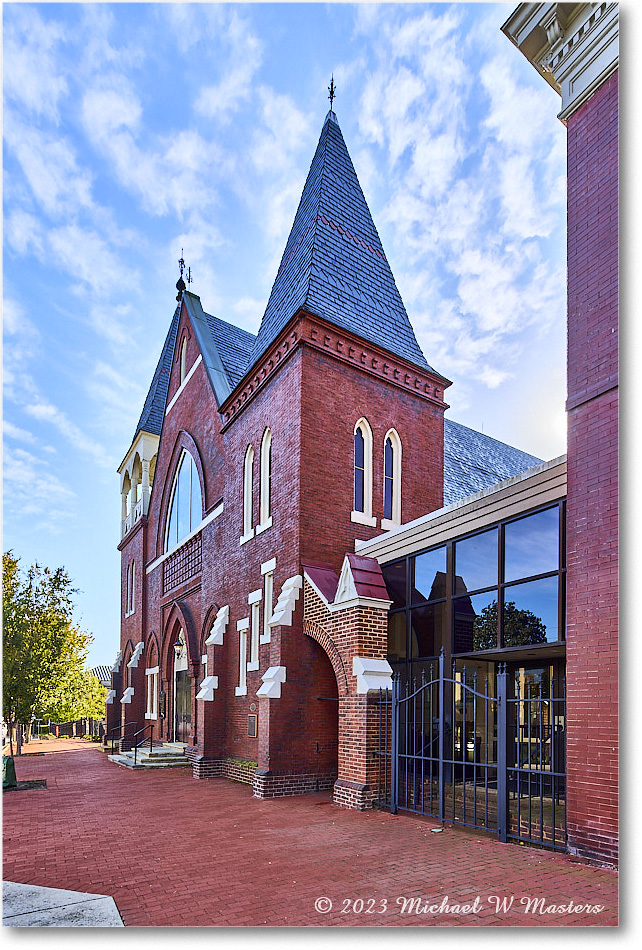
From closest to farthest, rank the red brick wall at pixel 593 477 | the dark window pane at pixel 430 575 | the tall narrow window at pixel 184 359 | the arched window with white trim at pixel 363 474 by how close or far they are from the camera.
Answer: the red brick wall at pixel 593 477
the dark window pane at pixel 430 575
the arched window with white trim at pixel 363 474
the tall narrow window at pixel 184 359

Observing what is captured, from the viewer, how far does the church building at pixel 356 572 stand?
987 centimetres

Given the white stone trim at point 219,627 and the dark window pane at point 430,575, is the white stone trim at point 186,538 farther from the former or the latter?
the dark window pane at point 430,575

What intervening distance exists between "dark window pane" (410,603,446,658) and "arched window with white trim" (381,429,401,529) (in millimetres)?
3154

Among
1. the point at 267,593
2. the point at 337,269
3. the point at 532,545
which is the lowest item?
the point at 267,593

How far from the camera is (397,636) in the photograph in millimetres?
13367

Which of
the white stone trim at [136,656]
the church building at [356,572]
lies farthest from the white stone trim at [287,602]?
the white stone trim at [136,656]

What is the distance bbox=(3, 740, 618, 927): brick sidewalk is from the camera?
226 inches

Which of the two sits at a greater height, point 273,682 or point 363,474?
point 363,474

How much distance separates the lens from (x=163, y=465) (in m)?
25.6

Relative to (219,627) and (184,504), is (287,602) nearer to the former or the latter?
(219,627)

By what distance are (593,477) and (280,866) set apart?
17.2ft

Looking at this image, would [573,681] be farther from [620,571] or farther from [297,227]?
[297,227]

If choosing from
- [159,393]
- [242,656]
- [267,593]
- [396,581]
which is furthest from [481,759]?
[159,393]

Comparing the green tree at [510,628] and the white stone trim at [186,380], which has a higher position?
the white stone trim at [186,380]
